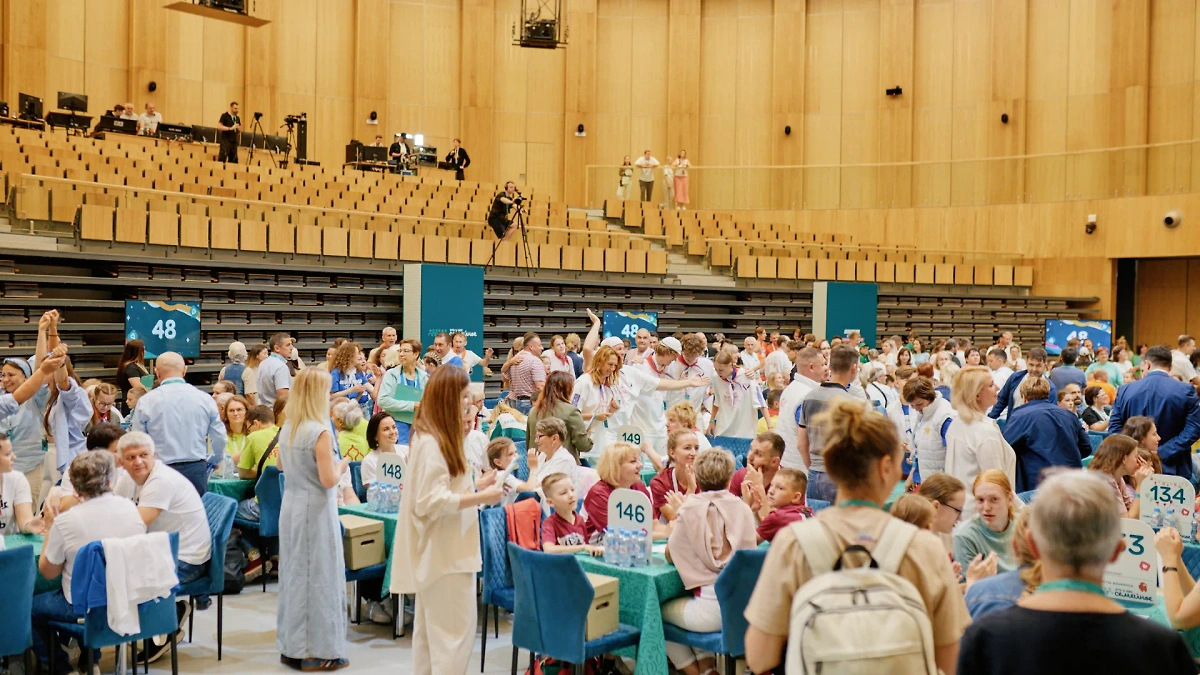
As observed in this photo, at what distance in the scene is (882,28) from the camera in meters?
24.3

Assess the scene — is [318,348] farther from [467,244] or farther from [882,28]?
[882,28]

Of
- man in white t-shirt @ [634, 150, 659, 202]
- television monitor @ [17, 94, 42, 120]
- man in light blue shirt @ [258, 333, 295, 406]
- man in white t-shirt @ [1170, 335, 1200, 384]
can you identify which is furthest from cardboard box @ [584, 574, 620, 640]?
man in white t-shirt @ [634, 150, 659, 202]

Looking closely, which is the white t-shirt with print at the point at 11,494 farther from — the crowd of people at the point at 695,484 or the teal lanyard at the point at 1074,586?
the teal lanyard at the point at 1074,586

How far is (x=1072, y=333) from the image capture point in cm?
1828

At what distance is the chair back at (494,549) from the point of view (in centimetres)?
526

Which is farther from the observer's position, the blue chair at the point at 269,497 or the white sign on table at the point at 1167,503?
the blue chair at the point at 269,497

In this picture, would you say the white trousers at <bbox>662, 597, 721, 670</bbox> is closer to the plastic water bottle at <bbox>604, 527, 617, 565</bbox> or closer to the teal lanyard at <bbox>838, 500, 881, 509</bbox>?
Answer: the plastic water bottle at <bbox>604, 527, 617, 565</bbox>

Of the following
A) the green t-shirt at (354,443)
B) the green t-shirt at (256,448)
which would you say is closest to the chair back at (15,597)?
the green t-shirt at (256,448)

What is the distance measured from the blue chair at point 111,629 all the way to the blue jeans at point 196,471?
146 centimetres

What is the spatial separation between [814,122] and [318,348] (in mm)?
14970

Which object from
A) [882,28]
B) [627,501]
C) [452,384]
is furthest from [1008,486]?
[882,28]

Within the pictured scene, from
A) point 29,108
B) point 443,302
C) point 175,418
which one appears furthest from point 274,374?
point 29,108

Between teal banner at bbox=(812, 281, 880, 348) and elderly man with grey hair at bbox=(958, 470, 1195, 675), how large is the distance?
15858mm

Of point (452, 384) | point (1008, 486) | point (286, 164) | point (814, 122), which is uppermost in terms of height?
point (814, 122)
